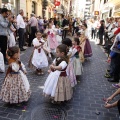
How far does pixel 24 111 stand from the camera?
3.52 m

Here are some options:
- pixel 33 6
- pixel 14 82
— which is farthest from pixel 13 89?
pixel 33 6

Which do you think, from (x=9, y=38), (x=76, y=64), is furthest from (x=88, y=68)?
(x=9, y=38)

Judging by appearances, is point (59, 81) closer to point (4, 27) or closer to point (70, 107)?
point (70, 107)

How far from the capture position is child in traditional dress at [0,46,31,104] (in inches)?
138

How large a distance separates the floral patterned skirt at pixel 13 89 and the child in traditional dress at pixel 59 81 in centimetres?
56

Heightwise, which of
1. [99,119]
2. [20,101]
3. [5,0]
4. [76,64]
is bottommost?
[99,119]

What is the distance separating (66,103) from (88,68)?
119 inches

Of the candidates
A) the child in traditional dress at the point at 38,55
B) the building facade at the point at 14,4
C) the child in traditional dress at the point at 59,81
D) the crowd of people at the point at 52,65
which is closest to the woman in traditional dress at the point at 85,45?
the crowd of people at the point at 52,65

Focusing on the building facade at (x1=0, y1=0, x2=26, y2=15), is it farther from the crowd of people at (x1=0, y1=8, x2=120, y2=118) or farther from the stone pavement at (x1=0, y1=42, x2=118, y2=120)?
the stone pavement at (x1=0, y1=42, x2=118, y2=120)

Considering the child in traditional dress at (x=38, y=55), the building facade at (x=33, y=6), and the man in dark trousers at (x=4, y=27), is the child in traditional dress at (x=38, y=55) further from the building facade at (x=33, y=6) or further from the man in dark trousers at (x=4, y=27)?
the building facade at (x=33, y=6)

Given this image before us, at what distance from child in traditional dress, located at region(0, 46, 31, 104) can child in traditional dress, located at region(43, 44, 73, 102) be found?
573mm

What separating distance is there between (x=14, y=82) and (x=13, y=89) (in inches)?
5.7

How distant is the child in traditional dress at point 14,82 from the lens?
351 cm

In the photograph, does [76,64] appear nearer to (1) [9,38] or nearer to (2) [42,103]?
(2) [42,103]
